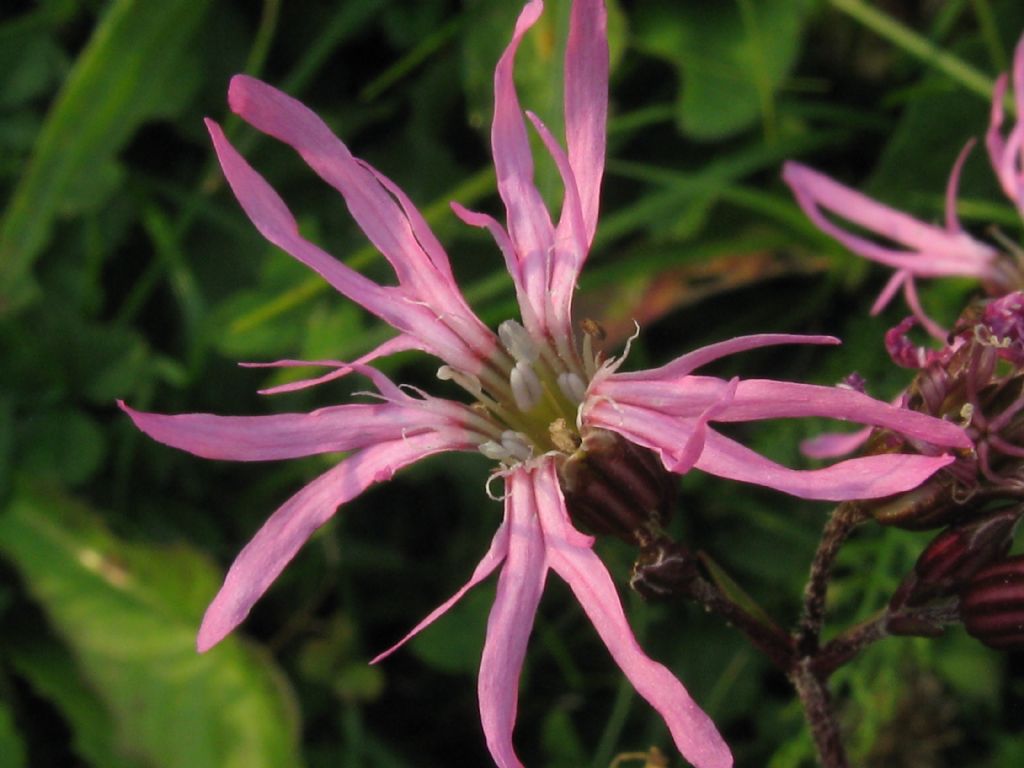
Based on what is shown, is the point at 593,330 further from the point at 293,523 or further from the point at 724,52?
the point at 724,52

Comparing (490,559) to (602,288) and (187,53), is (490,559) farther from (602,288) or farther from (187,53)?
(187,53)

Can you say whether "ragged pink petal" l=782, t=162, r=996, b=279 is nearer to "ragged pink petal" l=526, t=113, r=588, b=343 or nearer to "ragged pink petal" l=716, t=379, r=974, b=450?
"ragged pink petal" l=526, t=113, r=588, b=343

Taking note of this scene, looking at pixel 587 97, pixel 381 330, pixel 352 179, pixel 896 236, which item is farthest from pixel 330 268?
pixel 896 236

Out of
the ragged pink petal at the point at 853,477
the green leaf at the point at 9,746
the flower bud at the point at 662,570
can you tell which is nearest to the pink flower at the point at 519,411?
the ragged pink petal at the point at 853,477

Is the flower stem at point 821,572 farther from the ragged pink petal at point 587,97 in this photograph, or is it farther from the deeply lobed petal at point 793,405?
the ragged pink petal at point 587,97

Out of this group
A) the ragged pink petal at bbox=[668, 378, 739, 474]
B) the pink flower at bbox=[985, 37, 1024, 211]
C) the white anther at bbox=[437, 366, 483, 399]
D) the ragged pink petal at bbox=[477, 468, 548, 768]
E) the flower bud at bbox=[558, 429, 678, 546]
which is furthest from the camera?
the pink flower at bbox=[985, 37, 1024, 211]

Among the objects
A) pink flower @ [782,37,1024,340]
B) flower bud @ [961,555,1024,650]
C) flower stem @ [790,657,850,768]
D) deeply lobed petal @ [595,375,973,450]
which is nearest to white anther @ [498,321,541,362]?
deeply lobed petal @ [595,375,973,450]

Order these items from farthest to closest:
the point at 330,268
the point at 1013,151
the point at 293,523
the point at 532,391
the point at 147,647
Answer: the point at 147,647, the point at 1013,151, the point at 532,391, the point at 330,268, the point at 293,523
